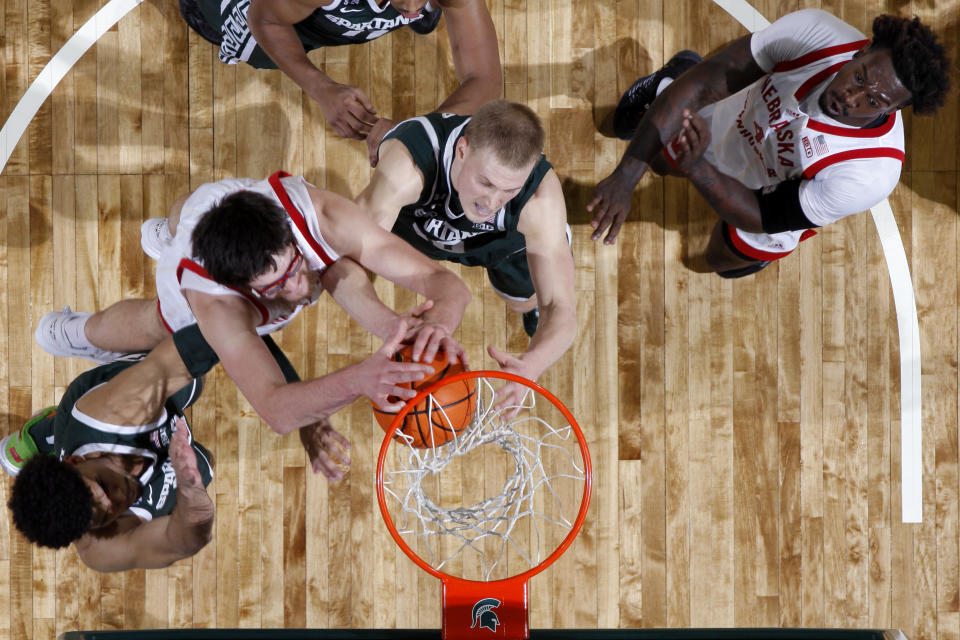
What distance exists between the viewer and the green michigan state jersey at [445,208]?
A: 2.44 meters

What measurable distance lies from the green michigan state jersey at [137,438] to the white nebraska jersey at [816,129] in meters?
2.52

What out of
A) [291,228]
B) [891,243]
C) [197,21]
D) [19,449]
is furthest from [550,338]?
[19,449]

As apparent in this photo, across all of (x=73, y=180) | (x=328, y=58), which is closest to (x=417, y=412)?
(x=328, y=58)

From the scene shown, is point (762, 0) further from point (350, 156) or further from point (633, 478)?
point (633, 478)

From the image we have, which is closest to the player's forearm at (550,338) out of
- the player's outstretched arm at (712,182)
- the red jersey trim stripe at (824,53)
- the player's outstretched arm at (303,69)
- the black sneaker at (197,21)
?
the player's outstretched arm at (712,182)

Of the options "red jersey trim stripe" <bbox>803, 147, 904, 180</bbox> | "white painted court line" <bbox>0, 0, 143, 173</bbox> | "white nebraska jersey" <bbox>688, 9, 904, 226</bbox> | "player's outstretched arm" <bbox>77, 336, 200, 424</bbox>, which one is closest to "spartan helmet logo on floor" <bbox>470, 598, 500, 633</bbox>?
"player's outstretched arm" <bbox>77, 336, 200, 424</bbox>

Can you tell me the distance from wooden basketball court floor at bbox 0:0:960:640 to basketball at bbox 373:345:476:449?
1.07 meters

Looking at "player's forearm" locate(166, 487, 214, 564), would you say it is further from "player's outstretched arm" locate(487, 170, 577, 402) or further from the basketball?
"player's outstretched arm" locate(487, 170, 577, 402)

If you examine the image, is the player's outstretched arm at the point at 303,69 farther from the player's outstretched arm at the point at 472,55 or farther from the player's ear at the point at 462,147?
the player's ear at the point at 462,147

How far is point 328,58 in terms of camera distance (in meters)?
3.52

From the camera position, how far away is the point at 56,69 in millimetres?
3549

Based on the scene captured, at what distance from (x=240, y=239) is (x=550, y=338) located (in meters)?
1.14

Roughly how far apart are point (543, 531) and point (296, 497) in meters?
1.23

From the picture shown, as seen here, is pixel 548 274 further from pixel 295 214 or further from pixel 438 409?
pixel 295 214
